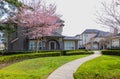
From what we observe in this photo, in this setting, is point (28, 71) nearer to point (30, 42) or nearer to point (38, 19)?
point (38, 19)

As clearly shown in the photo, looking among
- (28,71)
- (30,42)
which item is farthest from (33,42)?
(28,71)

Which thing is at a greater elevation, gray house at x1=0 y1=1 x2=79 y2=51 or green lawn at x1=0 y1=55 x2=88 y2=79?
gray house at x1=0 y1=1 x2=79 y2=51

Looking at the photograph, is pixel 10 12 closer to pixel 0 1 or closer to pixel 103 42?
pixel 0 1

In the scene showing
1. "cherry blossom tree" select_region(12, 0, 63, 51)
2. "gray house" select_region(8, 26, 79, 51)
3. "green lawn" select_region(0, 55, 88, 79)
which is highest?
"cherry blossom tree" select_region(12, 0, 63, 51)

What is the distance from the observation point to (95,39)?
84062mm

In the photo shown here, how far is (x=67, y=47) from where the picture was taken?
46469 millimetres

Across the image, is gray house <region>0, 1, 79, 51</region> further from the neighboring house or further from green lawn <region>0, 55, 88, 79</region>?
the neighboring house

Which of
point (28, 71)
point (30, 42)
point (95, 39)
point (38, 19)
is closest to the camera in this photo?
point (28, 71)

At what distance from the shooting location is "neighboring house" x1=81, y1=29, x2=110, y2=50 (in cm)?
7552

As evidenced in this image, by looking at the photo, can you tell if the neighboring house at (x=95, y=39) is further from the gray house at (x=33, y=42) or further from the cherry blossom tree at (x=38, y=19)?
the cherry blossom tree at (x=38, y=19)

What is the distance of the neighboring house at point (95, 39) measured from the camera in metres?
75.5

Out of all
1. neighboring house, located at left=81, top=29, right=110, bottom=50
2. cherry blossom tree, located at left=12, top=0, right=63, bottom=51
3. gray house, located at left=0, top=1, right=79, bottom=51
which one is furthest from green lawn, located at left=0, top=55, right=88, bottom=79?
neighboring house, located at left=81, top=29, right=110, bottom=50

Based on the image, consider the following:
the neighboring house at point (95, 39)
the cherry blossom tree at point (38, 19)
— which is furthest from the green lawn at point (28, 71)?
the neighboring house at point (95, 39)

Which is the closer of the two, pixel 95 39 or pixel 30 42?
pixel 30 42
